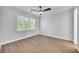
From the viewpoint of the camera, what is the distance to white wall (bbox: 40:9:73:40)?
4.61 m

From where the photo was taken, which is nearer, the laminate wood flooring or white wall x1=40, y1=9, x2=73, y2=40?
the laminate wood flooring

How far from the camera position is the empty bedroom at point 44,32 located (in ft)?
10.2

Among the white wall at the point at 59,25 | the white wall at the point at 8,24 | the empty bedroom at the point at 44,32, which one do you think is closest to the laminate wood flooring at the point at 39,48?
the empty bedroom at the point at 44,32

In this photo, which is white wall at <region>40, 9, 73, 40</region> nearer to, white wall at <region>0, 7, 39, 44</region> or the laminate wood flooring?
the laminate wood flooring

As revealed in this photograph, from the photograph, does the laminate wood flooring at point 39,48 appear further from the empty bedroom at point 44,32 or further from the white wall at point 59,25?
the white wall at point 59,25

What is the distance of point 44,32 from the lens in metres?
6.95

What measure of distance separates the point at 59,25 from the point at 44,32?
6.26 ft

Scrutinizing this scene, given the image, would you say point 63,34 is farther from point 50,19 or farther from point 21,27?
point 21,27

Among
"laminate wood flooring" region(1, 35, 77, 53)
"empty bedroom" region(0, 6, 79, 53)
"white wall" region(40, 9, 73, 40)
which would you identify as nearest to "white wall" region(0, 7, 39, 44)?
"empty bedroom" region(0, 6, 79, 53)

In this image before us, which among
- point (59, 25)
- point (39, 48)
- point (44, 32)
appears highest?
point (59, 25)

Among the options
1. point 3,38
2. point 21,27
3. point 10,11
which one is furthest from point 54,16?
point 3,38

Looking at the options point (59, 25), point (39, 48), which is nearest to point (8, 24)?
point (39, 48)

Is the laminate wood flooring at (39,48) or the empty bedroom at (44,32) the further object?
the empty bedroom at (44,32)

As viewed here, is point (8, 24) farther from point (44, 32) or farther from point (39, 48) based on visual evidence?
point (44, 32)
